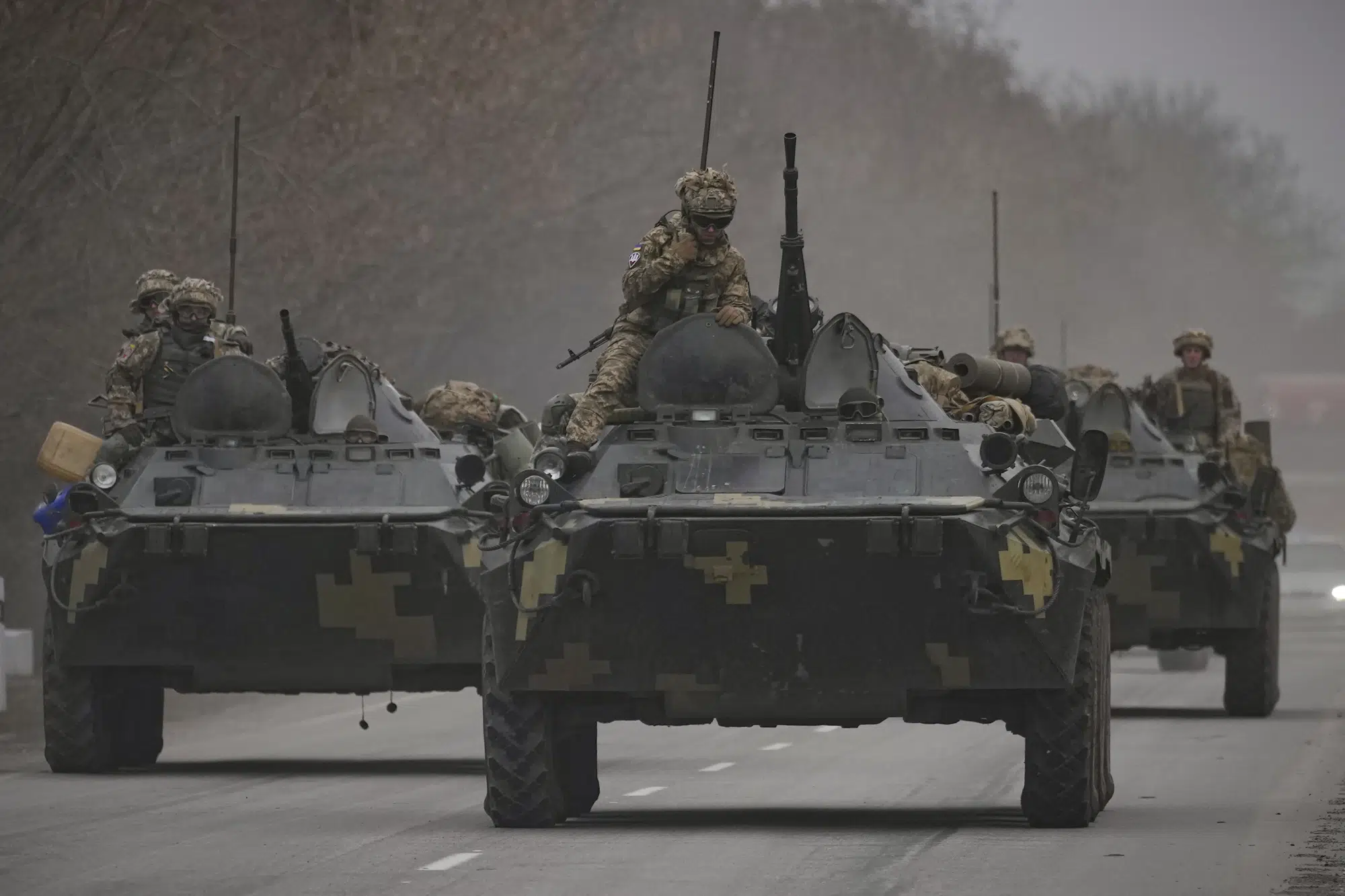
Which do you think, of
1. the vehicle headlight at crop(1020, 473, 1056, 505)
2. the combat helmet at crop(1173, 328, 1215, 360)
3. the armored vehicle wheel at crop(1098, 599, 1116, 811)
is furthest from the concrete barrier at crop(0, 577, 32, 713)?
the vehicle headlight at crop(1020, 473, 1056, 505)

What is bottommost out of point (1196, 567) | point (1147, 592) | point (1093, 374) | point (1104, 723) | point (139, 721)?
point (139, 721)

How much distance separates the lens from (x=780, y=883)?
1305 centimetres

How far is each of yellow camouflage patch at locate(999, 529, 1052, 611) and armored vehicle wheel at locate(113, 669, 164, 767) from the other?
682cm

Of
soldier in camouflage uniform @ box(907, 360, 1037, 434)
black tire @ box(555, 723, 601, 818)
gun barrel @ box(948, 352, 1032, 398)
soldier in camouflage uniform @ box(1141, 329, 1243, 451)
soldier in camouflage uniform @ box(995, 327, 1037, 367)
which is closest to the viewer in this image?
black tire @ box(555, 723, 601, 818)

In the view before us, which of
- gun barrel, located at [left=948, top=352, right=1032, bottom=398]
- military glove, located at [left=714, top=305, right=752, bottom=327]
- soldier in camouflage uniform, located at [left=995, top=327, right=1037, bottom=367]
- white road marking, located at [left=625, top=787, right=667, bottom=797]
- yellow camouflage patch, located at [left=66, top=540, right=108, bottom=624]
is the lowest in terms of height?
white road marking, located at [left=625, top=787, right=667, bottom=797]

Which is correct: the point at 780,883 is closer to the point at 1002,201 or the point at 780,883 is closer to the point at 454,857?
the point at 454,857

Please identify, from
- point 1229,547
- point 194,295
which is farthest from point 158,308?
point 1229,547

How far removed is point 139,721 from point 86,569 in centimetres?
149

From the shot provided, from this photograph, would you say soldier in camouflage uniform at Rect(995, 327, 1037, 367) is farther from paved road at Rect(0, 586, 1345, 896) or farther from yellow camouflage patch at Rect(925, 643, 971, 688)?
yellow camouflage patch at Rect(925, 643, 971, 688)

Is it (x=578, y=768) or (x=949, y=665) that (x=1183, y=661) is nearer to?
(x=578, y=768)

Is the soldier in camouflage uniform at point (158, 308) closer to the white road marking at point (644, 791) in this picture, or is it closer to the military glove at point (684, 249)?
the white road marking at point (644, 791)

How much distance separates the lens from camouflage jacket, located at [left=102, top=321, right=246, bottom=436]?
21.1 m

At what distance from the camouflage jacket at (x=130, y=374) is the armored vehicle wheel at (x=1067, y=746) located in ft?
23.9

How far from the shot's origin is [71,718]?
773 inches
